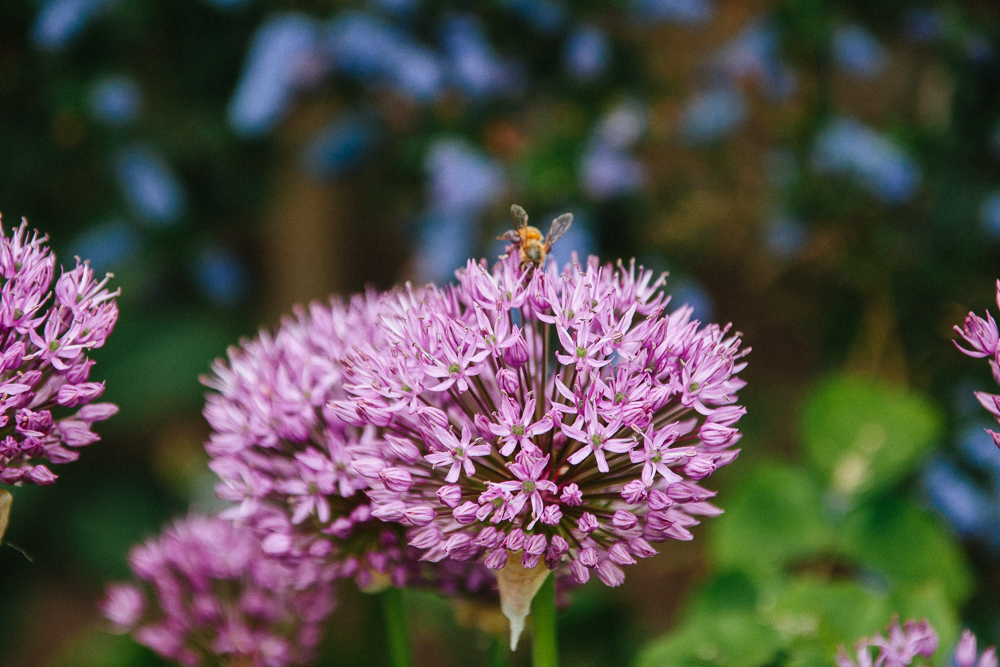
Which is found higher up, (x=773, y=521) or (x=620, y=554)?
(x=773, y=521)

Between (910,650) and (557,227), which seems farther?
(557,227)

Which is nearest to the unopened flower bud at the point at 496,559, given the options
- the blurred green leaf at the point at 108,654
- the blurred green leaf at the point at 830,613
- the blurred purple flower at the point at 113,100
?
the blurred green leaf at the point at 830,613

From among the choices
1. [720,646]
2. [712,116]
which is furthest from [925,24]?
[720,646]

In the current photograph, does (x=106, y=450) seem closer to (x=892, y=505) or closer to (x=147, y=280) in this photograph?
(x=147, y=280)

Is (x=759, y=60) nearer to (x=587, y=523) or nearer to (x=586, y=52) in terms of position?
(x=586, y=52)

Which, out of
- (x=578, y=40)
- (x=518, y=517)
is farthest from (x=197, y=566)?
(x=578, y=40)

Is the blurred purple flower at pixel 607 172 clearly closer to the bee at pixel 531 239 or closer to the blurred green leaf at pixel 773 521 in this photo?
the blurred green leaf at pixel 773 521
